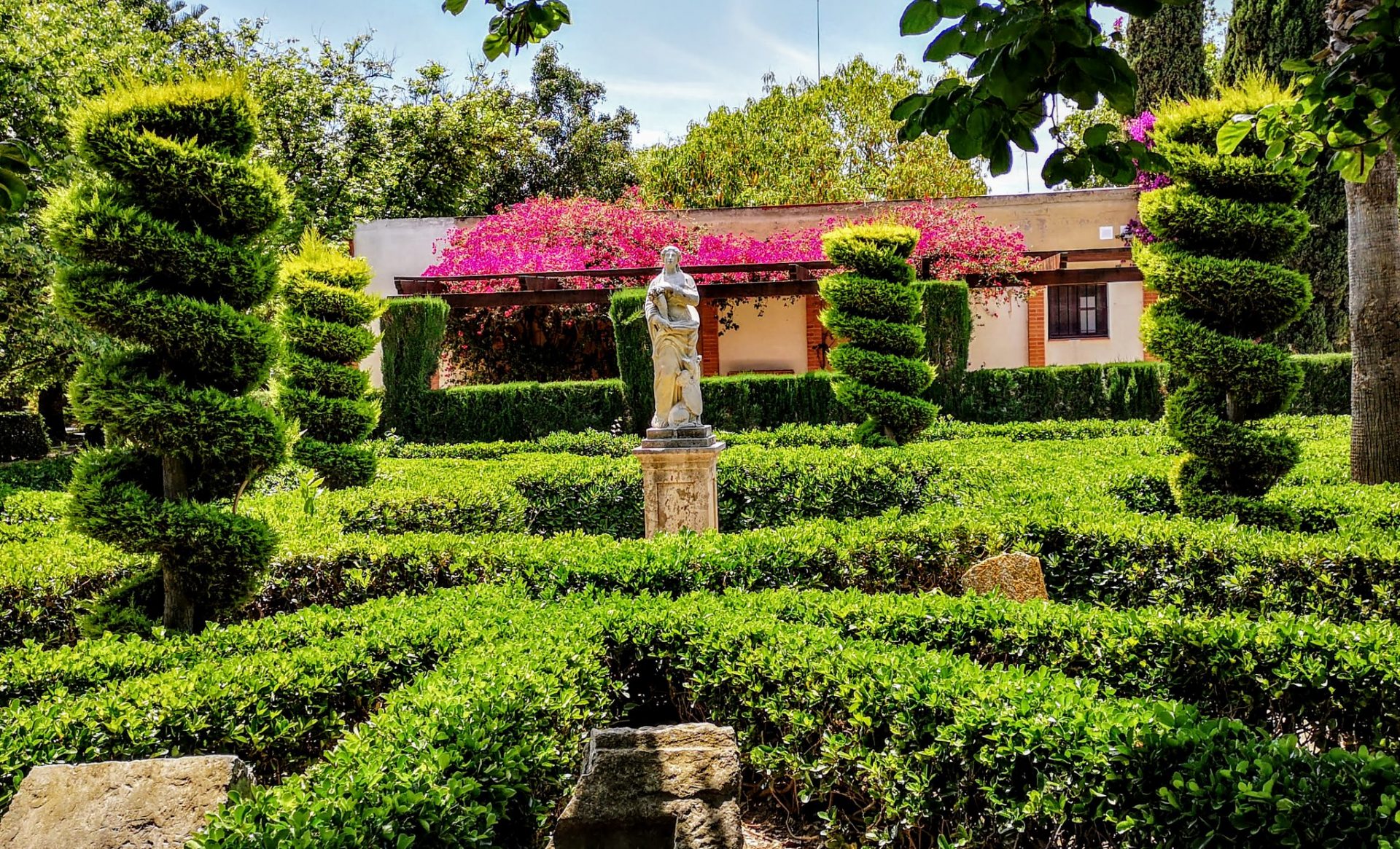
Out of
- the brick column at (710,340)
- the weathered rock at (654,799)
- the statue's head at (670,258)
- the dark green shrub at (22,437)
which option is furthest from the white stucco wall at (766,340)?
the weathered rock at (654,799)

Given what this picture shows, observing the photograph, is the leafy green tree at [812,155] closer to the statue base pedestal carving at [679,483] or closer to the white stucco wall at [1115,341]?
the white stucco wall at [1115,341]

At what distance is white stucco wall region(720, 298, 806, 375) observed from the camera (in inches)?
757

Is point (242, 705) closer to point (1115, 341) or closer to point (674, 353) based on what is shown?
point (674, 353)

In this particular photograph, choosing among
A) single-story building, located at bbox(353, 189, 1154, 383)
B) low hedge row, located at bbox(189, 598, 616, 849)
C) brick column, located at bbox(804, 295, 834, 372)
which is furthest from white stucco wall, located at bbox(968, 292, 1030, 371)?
low hedge row, located at bbox(189, 598, 616, 849)

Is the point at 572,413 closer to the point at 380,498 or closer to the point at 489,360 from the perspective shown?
the point at 489,360

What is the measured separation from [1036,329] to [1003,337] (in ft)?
2.40

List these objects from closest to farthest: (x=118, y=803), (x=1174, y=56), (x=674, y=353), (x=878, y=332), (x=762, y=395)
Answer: (x=118, y=803) → (x=674, y=353) → (x=878, y=332) → (x=762, y=395) → (x=1174, y=56)

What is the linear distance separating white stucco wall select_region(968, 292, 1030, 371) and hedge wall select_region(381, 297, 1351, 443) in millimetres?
4419

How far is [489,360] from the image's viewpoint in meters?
17.5

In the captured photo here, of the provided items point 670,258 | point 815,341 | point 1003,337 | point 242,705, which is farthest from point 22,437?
point 1003,337

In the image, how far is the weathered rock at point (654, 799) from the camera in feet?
8.82

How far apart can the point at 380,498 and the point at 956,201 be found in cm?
1473

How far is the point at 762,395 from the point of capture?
14047 millimetres

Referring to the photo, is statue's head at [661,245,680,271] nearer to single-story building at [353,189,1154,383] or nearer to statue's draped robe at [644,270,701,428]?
statue's draped robe at [644,270,701,428]
